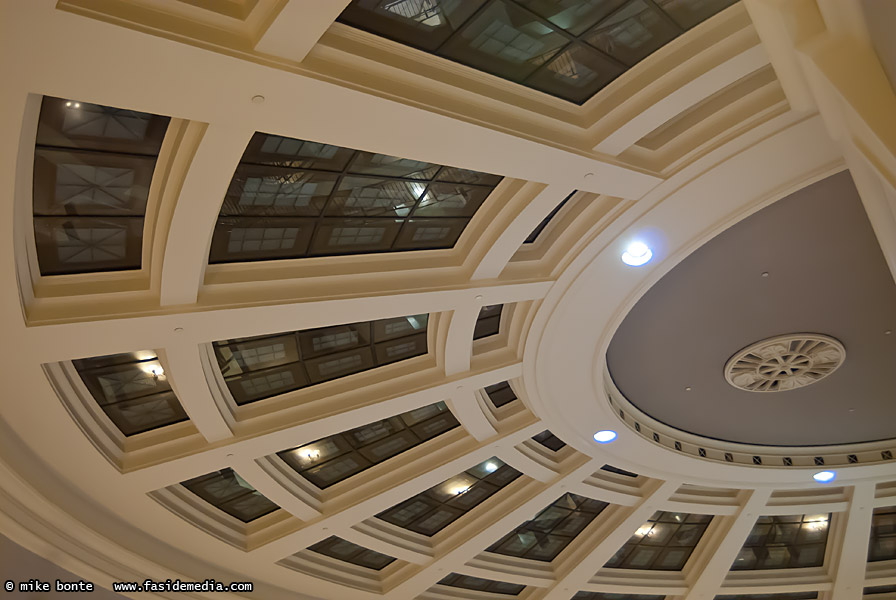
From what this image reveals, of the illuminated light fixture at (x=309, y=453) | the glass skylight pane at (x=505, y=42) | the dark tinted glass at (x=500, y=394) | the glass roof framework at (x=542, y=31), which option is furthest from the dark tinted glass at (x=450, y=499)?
the glass skylight pane at (x=505, y=42)

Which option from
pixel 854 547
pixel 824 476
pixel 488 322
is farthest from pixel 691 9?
pixel 854 547

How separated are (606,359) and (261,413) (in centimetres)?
Answer: 729

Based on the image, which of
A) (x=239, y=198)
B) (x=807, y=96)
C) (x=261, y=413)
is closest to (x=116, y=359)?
(x=261, y=413)

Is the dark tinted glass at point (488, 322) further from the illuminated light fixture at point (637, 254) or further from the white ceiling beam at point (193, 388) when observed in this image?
the white ceiling beam at point (193, 388)

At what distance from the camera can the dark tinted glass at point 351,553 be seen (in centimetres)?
1518

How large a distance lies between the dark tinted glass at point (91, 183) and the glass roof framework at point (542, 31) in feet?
8.72

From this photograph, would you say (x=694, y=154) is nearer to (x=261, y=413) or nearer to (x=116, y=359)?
(x=261, y=413)

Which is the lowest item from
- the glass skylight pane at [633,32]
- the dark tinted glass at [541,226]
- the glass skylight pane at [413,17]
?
the glass skylight pane at [413,17]

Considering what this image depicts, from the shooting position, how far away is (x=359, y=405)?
11211 millimetres

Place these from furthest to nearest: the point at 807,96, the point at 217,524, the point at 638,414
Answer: the point at 638,414 < the point at 217,524 < the point at 807,96

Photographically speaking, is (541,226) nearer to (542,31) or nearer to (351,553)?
(542,31)

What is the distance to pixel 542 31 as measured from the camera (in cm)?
692

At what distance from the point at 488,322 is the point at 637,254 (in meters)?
3.31

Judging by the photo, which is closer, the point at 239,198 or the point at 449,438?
the point at 239,198
